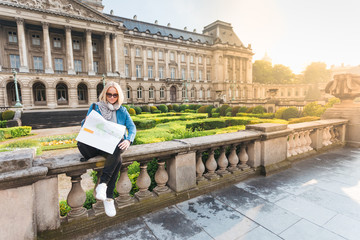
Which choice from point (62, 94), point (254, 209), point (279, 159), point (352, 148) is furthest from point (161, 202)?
point (62, 94)

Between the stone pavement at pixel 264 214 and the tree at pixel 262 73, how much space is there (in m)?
75.9

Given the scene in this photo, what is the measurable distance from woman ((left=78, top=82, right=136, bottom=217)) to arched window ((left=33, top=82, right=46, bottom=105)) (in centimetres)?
3722

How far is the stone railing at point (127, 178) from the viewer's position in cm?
192

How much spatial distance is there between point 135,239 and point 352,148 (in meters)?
7.78

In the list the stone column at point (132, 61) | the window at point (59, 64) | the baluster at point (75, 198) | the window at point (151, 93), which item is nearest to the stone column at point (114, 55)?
the stone column at point (132, 61)

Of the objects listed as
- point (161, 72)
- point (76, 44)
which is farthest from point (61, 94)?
point (161, 72)

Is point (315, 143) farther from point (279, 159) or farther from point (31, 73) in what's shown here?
point (31, 73)

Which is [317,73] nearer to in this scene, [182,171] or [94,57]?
[94,57]

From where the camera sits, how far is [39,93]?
3219cm

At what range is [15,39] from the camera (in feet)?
103

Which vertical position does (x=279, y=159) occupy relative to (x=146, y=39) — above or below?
below

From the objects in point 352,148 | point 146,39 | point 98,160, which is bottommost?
point 352,148

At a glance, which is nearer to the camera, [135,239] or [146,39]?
[135,239]

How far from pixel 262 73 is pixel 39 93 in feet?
230
